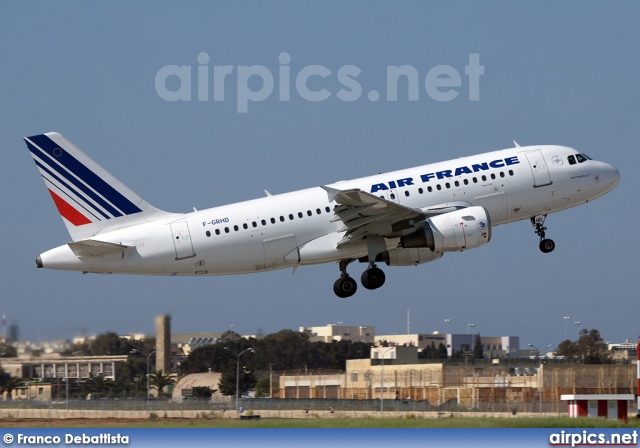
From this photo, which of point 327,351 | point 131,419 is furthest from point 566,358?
point 131,419

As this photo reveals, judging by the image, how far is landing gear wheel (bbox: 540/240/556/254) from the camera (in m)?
59.5

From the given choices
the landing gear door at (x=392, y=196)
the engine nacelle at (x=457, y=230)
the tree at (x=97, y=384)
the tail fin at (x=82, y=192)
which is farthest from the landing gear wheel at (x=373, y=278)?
the tree at (x=97, y=384)

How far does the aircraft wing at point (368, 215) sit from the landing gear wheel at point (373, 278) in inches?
81.6

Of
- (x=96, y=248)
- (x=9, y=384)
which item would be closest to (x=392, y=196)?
(x=96, y=248)

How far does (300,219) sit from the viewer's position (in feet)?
179

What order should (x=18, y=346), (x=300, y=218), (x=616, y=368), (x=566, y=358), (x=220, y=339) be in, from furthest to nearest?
(x=566, y=358) → (x=220, y=339) → (x=616, y=368) → (x=18, y=346) → (x=300, y=218)

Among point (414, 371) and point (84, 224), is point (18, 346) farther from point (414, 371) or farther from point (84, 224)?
point (414, 371)

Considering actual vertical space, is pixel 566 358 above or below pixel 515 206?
below

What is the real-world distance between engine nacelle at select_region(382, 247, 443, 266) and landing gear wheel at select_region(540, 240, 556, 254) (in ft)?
19.4

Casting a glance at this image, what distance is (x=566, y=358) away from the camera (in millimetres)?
93000

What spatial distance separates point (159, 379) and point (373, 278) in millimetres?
19046

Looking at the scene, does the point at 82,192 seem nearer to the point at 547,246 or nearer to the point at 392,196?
the point at 392,196

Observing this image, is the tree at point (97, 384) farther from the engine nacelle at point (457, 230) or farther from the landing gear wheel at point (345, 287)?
the engine nacelle at point (457, 230)

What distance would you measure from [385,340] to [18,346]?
217 ft
